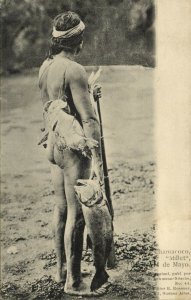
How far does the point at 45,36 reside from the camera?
414 centimetres

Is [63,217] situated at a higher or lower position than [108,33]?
lower

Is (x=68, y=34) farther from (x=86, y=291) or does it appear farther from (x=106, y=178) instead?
(x=86, y=291)

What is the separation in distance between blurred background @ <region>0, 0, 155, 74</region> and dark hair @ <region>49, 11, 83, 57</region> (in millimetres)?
67

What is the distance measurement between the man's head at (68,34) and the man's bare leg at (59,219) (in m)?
0.73

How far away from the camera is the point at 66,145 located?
12.9 feet

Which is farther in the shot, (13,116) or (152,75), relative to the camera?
(13,116)

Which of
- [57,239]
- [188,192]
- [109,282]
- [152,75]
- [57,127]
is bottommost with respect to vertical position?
[109,282]

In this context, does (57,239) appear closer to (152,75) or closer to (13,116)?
(13,116)

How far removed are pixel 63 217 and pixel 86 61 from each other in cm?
98

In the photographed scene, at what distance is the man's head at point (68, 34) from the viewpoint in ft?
13.0

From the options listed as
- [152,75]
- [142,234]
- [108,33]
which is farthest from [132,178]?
[108,33]

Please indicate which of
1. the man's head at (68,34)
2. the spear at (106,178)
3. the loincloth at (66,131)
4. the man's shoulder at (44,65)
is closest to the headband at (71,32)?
the man's head at (68,34)

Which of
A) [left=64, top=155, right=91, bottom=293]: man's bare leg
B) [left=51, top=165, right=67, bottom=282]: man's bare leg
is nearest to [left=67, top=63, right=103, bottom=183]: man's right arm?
[left=64, top=155, right=91, bottom=293]: man's bare leg

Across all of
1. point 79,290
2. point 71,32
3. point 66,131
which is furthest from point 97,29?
point 79,290
